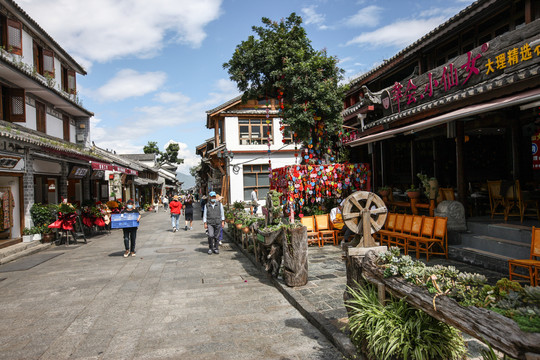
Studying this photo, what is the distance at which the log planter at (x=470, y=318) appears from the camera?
6.28 feet

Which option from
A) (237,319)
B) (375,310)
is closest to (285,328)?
(237,319)

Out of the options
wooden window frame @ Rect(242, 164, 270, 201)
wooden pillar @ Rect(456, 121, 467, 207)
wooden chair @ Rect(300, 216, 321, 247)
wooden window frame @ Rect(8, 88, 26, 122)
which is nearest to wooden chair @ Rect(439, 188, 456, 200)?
wooden pillar @ Rect(456, 121, 467, 207)

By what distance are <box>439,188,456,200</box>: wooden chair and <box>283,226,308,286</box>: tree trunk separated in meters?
5.07

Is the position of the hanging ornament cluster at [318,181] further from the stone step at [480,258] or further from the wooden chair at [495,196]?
the stone step at [480,258]

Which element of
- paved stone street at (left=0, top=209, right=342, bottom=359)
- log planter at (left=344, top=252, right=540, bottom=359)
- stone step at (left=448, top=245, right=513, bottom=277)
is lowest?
paved stone street at (left=0, top=209, right=342, bottom=359)

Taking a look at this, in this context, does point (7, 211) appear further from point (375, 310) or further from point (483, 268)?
point (483, 268)

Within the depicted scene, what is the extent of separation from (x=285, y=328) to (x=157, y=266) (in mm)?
5160

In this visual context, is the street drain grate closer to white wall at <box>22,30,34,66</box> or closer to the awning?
the awning

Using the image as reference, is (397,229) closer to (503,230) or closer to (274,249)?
(503,230)

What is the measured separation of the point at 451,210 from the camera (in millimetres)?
7730

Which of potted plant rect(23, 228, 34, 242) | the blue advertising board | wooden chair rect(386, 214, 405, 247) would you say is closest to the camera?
wooden chair rect(386, 214, 405, 247)

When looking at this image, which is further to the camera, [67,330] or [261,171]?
[261,171]

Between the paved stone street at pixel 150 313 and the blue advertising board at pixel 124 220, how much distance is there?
3.57 ft

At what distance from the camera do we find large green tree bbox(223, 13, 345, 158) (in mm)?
10586
